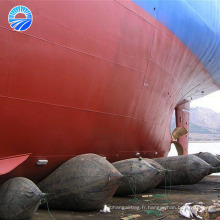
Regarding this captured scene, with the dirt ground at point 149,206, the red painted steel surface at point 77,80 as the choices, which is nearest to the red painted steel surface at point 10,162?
the red painted steel surface at point 77,80

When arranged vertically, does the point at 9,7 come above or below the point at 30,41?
above

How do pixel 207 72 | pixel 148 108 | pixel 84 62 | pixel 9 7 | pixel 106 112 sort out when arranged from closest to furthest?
pixel 9 7, pixel 84 62, pixel 106 112, pixel 148 108, pixel 207 72

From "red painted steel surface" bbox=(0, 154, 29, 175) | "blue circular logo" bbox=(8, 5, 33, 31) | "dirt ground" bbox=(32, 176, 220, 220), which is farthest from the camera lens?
"dirt ground" bbox=(32, 176, 220, 220)

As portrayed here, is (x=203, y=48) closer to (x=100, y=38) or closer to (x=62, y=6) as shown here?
(x=100, y=38)

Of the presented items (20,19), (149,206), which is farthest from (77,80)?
(149,206)

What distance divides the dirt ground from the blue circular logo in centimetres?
305

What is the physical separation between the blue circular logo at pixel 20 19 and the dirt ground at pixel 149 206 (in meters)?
3.05

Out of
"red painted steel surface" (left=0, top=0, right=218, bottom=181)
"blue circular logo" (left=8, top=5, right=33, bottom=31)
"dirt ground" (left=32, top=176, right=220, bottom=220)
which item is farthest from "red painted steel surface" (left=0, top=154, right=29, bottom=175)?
"blue circular logo" (left=8, top=5, right=33, bottom=31)

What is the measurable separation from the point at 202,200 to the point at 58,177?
3.46 metres

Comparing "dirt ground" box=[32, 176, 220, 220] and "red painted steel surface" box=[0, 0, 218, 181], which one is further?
"dirt ground" box=[32, 176, 220, 220]

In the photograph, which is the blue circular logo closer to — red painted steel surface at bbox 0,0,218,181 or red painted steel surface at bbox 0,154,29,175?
red painted steel surface at bbox 0,0,218,181

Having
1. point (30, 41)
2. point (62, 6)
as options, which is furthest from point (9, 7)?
point (62, 6)

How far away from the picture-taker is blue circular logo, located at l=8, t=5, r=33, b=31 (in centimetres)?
528

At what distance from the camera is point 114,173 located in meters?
5.60
